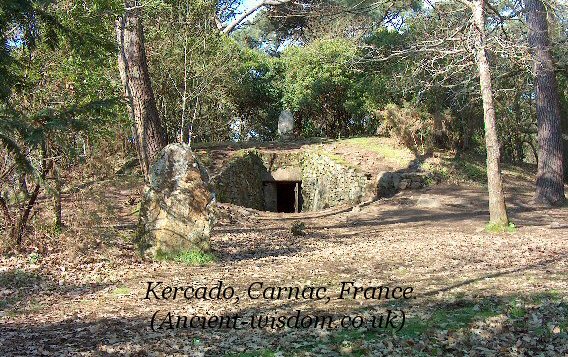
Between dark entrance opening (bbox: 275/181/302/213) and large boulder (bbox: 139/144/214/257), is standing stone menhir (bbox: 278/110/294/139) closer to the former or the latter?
dark entrance opening (bbox: 275/181/302/213)

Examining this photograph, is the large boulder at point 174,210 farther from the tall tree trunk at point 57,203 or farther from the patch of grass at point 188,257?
the tall tree trunk at point 57,203

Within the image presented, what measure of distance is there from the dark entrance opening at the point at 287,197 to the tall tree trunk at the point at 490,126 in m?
11.4

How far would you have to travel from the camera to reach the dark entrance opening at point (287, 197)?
21648 millimetres

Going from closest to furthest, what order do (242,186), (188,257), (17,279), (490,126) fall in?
(17,279) < (188,257) < (490,126) < (242,186)

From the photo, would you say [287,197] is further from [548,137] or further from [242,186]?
[548,137]

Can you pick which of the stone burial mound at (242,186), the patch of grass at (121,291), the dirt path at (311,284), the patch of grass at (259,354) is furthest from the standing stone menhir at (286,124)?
the patch of grass at (259,354)

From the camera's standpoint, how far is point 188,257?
26.7 feet

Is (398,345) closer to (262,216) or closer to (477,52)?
(477,52)

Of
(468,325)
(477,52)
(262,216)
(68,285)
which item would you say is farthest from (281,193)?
(468,325)

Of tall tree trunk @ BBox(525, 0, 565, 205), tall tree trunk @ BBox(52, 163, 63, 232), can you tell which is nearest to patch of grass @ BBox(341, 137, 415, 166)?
tall tree trunk @ BBox(525, 0, 565, 205)

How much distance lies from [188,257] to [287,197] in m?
15.3

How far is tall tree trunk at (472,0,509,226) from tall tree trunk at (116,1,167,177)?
7.01 metres

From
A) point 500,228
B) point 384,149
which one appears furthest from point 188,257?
point 384,149

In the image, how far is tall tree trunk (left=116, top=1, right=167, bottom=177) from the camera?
11.4m
